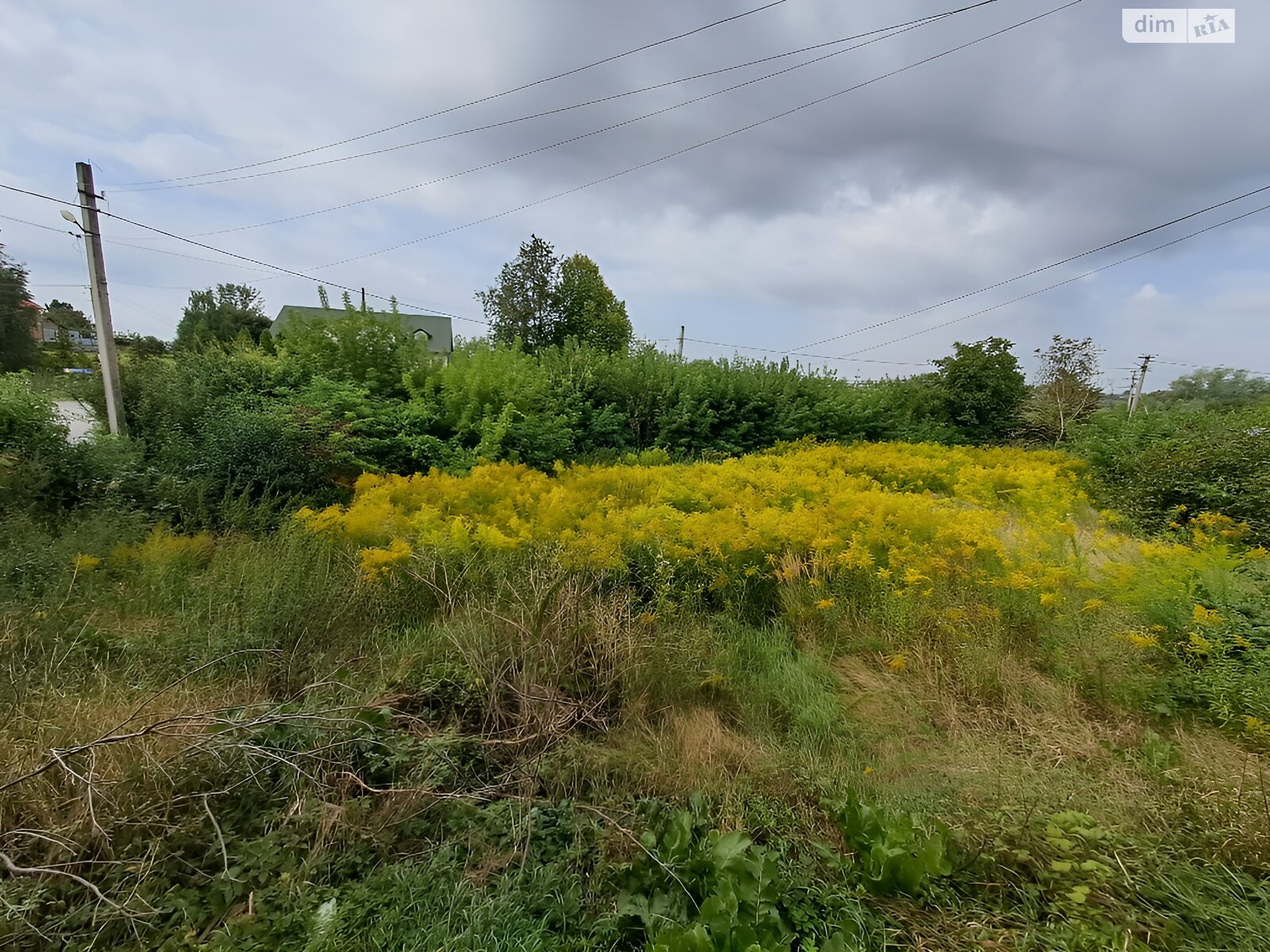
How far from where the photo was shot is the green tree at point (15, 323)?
2089 cm

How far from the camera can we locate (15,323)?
21.6 meters

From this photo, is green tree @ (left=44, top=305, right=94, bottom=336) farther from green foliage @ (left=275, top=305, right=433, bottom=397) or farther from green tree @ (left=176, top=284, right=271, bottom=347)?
green foliage @ (left=275, top=305, right=433, bottom=397)

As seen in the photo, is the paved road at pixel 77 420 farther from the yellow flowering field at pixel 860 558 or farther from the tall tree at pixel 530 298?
the tall tree at pixel 530 298

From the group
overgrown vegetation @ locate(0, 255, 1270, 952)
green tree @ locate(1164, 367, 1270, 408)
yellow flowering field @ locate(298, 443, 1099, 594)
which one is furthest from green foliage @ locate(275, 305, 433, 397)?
green tree @ locate(1164, 367, 1270, 408)

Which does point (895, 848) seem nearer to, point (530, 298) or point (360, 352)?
point (360, 352)

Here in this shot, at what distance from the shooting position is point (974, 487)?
6.45 metres

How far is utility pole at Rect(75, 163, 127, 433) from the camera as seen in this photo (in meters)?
6.55

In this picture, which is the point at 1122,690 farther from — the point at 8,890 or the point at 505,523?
the point at 8,890

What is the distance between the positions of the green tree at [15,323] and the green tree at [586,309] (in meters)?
21.6

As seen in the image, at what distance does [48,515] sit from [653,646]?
5.64 meters

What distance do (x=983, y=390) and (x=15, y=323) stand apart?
3589cm

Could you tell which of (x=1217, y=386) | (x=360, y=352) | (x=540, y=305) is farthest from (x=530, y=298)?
(x=1217, y=386)

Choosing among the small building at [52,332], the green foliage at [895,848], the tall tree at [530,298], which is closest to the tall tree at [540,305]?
the tall tree at [530,298]

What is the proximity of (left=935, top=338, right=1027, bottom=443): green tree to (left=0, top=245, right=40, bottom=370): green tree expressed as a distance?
109ft
